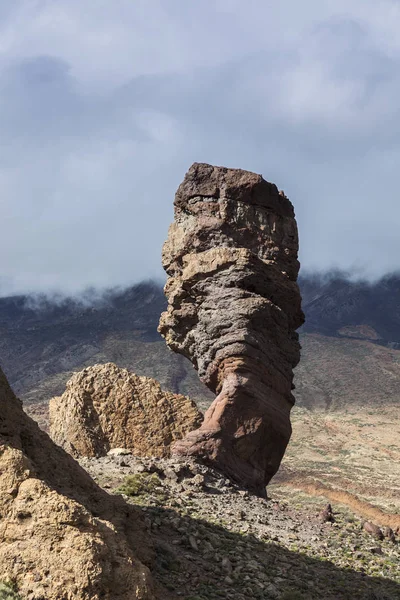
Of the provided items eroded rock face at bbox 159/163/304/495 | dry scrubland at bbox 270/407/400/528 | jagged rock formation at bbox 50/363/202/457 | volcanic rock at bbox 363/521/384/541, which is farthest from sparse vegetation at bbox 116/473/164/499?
dry scrubland at bbox 270/407/400/528

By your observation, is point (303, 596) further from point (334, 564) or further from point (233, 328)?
point (233, 328)

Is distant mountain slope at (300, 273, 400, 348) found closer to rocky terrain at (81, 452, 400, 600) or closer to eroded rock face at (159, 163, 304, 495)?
eroded rock face at (159, 163, 304, 495)

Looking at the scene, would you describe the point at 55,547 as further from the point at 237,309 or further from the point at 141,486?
the point at 237,309

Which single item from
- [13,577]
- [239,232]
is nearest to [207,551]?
[13,577]

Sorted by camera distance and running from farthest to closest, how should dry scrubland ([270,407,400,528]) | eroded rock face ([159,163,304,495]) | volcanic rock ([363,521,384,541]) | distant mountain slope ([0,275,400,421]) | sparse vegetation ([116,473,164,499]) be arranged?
distant mountain slope ([0,275,400,421])
dry scrubland ([270,407,400,528])
eroded rock face ([159,163,304,495])
volcanic rock ([363,521,384,541])
sparse vegetation ([116,473,164,499])

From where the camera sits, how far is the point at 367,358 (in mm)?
92875

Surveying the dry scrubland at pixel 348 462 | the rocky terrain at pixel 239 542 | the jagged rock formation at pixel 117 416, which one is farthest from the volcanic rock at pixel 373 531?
the dry scrubland at pixel 348 462

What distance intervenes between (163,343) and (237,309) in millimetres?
78950

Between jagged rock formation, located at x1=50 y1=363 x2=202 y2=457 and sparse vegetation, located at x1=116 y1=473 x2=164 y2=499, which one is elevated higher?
jagged rock formation, located at x1=50 y1=363 x2=202 y2=457

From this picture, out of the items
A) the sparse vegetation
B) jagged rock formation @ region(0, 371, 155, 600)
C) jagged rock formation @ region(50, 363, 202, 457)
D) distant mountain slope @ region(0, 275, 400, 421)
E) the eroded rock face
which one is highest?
distant mountain slope @ region(0, 275, 400, 421)

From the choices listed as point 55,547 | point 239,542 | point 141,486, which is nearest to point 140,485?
point 141,486

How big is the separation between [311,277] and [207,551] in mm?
172442

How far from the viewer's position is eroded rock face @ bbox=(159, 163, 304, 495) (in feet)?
56.2

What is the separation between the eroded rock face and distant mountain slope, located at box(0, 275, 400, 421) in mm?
41246
